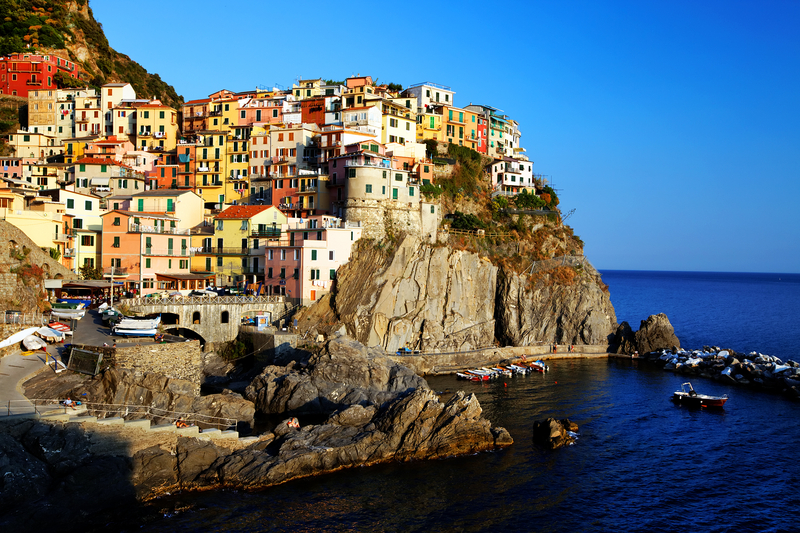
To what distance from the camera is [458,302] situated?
234ft

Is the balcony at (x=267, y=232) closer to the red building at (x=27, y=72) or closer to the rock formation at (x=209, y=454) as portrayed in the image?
the rock formation at (x=209, y=454)

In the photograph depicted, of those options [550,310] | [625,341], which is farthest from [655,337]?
[550,310]

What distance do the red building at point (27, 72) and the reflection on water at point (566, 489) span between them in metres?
92.9

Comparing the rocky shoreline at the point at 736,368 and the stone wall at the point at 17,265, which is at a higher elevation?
the stone wall at the point at 17,265

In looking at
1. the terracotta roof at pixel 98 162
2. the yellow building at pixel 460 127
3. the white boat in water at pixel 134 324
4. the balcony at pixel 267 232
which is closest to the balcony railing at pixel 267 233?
the balcony at pixel 267 232

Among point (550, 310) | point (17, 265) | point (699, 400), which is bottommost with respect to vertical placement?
point (699, 400)

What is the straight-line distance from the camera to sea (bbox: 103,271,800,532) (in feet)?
102

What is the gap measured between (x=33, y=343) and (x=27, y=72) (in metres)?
77.9

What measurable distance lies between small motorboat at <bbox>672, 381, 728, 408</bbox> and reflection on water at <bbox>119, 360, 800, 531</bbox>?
3.15 metres

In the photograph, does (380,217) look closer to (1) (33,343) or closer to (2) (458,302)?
(2) (458,302)

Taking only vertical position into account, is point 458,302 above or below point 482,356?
above

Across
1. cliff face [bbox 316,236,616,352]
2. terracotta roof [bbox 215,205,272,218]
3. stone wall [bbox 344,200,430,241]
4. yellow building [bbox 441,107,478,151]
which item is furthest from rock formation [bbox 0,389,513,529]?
yellow building [bbox 441,107,478,151]

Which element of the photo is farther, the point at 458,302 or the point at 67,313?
the point at 458,302

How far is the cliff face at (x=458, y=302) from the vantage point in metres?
65.3
